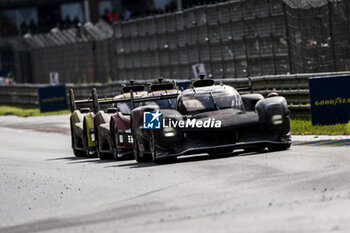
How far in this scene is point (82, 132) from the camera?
1906 cm

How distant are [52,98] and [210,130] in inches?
933

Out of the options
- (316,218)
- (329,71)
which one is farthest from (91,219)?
(329,71)

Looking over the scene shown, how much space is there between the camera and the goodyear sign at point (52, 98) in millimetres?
36656

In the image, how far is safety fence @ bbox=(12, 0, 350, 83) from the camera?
69.9 ft

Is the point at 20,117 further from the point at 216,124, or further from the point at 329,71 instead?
the point at 216,124

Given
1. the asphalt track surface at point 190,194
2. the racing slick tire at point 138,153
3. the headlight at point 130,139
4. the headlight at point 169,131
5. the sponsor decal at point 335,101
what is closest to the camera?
the asphalt track surface at point 190,194

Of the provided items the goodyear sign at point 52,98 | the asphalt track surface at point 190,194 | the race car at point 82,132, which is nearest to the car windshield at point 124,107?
the race car at point 82,132

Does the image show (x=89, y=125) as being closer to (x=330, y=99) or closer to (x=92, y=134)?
(x=92, y=134)

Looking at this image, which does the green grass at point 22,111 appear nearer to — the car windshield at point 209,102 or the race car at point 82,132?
the race car at point 82,132

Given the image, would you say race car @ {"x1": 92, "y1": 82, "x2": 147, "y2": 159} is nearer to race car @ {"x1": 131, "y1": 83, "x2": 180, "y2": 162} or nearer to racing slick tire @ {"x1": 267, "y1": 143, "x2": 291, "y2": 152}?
race car @ {"x1": 131, "y1": 83, "x2": 180, "y2": 162}

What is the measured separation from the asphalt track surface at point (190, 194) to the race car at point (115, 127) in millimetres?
384

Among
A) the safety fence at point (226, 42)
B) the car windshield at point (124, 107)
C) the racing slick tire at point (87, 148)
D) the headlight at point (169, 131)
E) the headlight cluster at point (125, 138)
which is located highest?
the safety fence at point (226, 42)

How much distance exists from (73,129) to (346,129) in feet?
19.9

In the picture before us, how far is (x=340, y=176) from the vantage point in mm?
10484
